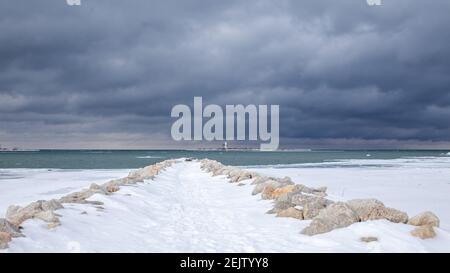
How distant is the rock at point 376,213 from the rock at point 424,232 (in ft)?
3.18

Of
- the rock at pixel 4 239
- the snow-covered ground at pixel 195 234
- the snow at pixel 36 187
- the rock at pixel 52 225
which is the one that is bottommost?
the snow at pixel 36 187

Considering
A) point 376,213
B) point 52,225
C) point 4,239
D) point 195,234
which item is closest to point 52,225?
point 52,225

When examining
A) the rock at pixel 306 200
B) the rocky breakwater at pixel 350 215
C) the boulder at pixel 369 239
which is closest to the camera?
the boulder at pixel 369 239

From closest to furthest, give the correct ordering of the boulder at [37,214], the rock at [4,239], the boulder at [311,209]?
1. the rock at [4,239]
2. the boulder at [37,214]
3. the boulder at [311,209]

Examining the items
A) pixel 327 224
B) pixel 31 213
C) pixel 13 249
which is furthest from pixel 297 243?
pixel 31 213

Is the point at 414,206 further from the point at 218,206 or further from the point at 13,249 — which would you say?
the point at 13,249

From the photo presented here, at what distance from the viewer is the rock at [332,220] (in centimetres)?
976

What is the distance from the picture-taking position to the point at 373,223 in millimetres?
9750

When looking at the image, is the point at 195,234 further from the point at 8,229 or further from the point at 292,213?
the point at 8,229

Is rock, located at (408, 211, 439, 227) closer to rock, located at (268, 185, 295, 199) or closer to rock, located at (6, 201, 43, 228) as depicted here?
rock, located at (268, 185, 295, 199)

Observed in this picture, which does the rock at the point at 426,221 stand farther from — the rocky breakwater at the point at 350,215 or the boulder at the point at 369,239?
the boulder at the point at 369,239

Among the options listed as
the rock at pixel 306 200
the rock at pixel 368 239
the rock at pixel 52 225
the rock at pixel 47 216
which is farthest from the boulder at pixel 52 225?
the rock at pixel 306 200

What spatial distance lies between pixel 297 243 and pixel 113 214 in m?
5.69
